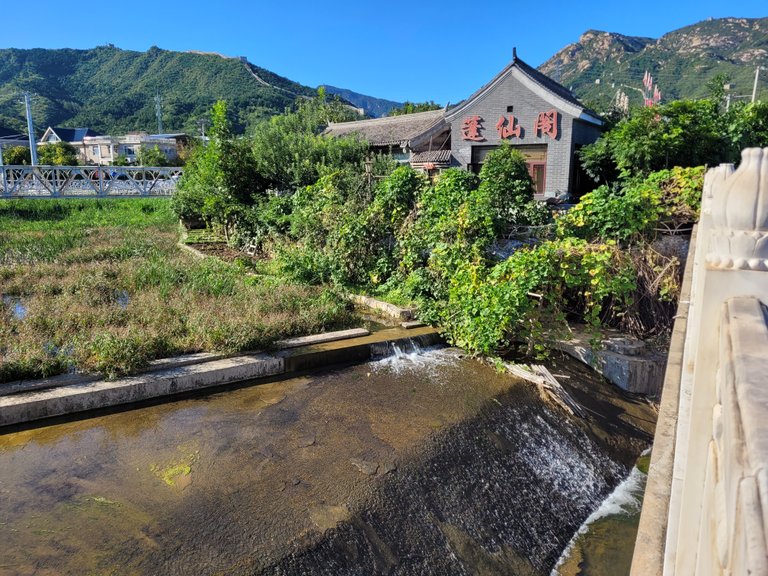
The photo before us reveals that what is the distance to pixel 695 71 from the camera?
179 feet

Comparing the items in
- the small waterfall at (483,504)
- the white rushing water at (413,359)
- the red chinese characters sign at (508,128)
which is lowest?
the small waterfall at (483,504)

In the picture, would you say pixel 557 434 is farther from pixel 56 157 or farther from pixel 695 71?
pixel 695 71

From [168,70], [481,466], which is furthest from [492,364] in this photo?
[168,70]

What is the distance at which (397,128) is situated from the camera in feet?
83.9

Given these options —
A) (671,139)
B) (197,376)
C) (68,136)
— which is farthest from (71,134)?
(197,376)

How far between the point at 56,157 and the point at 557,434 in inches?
1902

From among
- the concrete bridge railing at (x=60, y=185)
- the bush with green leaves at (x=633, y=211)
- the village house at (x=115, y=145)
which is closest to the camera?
the bush with green leaves at (x=633, y=211)

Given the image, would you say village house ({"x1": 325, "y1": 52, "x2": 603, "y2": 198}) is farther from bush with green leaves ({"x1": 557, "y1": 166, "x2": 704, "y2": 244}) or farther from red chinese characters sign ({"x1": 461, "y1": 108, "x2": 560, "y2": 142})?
bush with green leaves ({"x1": 557, "y1": 166, "x2": 704, "y2": 244})

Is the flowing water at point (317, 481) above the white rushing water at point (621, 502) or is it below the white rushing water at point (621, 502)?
above

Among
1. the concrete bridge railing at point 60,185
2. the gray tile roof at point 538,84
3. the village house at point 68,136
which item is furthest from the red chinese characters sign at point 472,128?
the village house at point 68,136

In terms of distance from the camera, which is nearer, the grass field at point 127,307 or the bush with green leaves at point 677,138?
the grass field at point 127,307

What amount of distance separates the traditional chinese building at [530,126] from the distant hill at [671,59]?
31560mm

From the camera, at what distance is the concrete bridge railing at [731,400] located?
2.76 feet

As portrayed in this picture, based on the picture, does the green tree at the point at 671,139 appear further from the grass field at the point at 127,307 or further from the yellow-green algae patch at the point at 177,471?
the yellow-green algae patch at the point at 177,471
